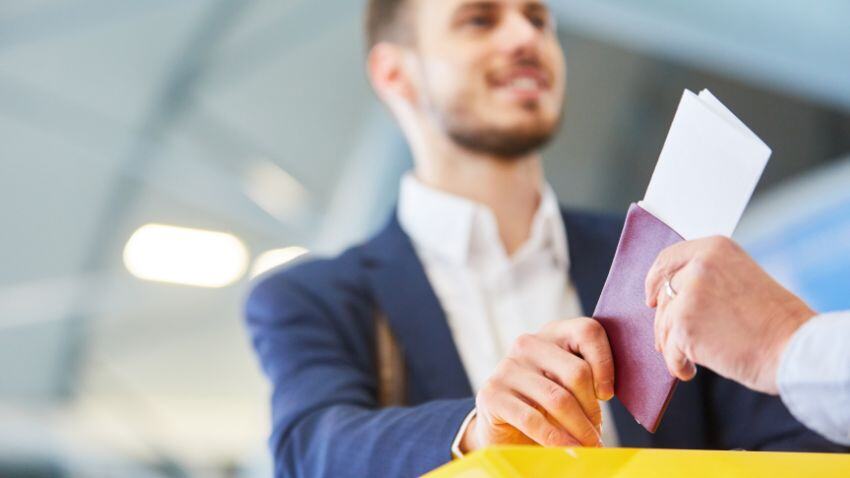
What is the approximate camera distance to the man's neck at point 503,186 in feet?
5.59

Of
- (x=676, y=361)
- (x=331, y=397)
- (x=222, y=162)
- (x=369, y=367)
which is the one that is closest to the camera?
(x=676, y=361)

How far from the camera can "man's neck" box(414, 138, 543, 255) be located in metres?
1.70

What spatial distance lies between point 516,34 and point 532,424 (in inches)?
31.9

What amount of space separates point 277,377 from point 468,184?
0.46 metres

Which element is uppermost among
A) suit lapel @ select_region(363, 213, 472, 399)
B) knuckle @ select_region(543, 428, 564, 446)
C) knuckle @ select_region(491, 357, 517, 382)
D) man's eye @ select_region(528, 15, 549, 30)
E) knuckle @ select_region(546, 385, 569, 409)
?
man's eye @ select_region(528, 15, 549, 30)

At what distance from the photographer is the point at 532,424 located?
1049 mm

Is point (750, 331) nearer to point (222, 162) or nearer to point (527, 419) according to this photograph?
point (527, 419)

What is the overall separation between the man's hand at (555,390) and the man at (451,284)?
0.16 ft

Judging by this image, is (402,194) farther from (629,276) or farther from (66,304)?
(66,304)

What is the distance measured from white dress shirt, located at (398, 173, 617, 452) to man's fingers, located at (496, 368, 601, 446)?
1.46 ft

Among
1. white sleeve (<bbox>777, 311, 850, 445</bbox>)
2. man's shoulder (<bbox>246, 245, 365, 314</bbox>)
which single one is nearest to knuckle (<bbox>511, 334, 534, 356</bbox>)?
white sleeve (<bbox>777, 311, 850, 445</bbox>)

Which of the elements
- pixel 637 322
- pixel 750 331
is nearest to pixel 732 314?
pixel 750 331

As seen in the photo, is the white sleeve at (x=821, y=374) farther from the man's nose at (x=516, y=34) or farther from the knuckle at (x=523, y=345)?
the man's nose at (x=516, y=34)

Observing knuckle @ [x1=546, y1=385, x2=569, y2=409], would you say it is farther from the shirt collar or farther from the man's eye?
the man's eye
